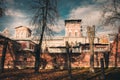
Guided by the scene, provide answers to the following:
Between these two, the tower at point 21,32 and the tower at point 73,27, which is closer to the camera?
the tower at point 73,27

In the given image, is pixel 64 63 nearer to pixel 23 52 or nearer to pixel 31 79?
pixel 23 52

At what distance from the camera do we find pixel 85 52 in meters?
33.9

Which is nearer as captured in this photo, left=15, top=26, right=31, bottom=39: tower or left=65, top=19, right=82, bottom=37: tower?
left=65, top=19, right=82, bottom=37: tower

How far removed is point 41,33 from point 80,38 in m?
41.3

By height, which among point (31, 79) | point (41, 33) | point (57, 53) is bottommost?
point (31, 79)

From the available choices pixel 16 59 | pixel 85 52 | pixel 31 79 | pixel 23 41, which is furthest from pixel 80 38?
pixel 31 79

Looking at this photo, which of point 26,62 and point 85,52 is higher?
point 85,52

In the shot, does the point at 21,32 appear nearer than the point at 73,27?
No

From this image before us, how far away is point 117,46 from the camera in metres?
33.0

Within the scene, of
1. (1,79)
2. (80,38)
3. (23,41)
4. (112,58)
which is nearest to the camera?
(1,79)

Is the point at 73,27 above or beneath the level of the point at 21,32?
above

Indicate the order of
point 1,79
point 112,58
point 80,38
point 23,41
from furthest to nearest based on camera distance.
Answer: point 80,38 → point 23,41 → point 112,58 → point 1,79

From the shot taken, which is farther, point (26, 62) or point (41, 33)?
point (26, 62)

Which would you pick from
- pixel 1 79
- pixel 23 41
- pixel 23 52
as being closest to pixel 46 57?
pixel 23 52
